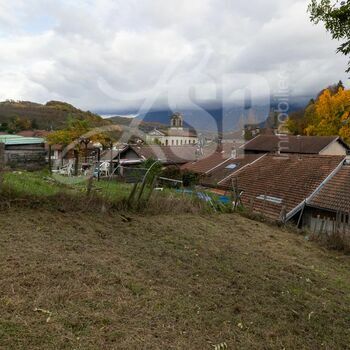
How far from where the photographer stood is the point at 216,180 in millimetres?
17672

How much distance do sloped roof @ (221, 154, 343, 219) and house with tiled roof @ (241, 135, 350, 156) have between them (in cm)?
976

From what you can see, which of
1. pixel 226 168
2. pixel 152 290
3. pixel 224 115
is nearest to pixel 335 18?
pixel 152 290

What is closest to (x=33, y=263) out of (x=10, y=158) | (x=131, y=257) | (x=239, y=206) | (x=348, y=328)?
(x=131, y=257)

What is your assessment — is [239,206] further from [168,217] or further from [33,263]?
[33,263]

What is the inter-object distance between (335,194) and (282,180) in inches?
103

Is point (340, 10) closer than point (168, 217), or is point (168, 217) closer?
point (340, 10)

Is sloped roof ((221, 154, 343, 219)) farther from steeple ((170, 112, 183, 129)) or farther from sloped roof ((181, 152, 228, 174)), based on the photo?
steeple ((170, 112, 183, 129))

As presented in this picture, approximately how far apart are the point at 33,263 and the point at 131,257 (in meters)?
1.14

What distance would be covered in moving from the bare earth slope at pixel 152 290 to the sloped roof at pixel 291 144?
74.2ft

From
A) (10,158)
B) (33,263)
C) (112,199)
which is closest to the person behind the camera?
(33,263)

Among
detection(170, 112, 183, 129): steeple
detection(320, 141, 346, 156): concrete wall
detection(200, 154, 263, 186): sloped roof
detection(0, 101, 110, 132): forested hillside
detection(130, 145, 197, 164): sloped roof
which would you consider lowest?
detection(200, 154, 263, 186): sloped roof

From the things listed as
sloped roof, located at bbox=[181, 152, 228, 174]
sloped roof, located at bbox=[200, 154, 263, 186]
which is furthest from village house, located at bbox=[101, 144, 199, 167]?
sloped roof, located at bbox=[200, 154, 263, 186]

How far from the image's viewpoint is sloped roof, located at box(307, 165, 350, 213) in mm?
11625

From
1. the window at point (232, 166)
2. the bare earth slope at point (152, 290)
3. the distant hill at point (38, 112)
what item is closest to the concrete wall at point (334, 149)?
the window at point (232, 166)
